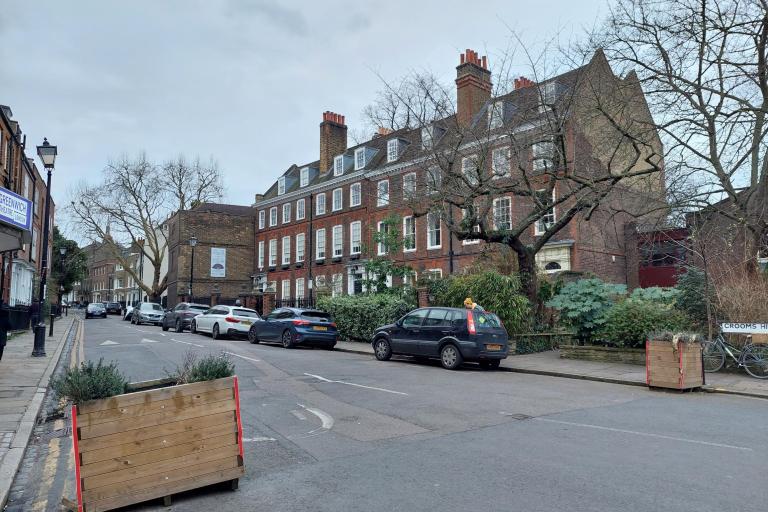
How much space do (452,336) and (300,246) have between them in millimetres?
32355

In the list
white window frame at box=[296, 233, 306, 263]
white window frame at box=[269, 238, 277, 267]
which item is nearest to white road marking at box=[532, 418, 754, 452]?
white window frame at box=[296, 233, 306, 263]

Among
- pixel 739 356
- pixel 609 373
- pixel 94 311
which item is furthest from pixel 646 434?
pixel 94 311

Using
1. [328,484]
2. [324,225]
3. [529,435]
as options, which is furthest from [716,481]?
[324,225]

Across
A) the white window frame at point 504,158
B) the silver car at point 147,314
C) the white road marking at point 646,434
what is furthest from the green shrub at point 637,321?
the silver car at point 147,314

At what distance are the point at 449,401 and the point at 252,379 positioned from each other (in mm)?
4506

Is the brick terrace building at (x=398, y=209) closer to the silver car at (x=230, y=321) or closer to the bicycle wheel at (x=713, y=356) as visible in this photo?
the silver car at (x=230, y=321)

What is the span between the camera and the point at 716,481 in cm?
516

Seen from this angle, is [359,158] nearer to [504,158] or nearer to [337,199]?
[337,199]

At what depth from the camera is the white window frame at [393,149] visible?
37.5 m

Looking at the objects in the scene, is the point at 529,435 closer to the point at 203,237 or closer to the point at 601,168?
the point at 601,168

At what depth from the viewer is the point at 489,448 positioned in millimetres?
6281

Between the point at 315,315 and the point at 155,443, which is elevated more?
the point at 315,315

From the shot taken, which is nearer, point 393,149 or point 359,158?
point 393,149

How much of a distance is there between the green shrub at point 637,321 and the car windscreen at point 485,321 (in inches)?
138
